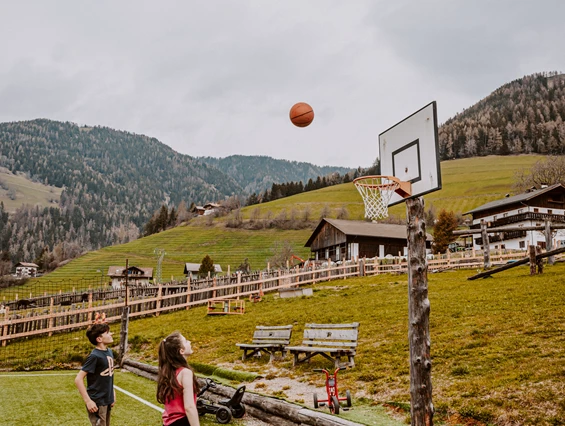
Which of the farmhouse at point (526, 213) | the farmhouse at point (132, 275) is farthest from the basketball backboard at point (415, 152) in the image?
the farmhouse at point (132, 275)

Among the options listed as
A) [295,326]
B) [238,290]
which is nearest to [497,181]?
[238,290]

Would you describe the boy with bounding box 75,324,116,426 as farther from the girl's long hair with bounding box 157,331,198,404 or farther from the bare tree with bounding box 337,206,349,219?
the bare tree with bounding box 337,206,349,219

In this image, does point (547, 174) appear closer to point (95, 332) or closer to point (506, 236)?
point (506, 236)

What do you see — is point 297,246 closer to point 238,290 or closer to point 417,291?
point 238,290

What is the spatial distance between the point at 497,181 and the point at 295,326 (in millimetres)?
109624

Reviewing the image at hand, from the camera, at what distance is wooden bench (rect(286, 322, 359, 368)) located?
419 inches

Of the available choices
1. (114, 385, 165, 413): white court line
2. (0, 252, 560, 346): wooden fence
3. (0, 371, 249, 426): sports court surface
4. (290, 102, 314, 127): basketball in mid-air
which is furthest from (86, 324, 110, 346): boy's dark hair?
(0, 252, 560, 346): wooden fence

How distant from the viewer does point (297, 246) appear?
3519 inches

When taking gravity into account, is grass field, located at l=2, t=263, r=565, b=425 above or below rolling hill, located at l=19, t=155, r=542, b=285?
below

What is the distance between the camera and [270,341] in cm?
1277

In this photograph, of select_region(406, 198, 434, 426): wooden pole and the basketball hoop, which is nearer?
select_region(406, 198, 434, 426): wooden pole

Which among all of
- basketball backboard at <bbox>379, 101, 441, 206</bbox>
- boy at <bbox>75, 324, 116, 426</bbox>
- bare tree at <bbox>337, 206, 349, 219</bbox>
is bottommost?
boy at <bbox>75, 324, 116, 426</bbox>

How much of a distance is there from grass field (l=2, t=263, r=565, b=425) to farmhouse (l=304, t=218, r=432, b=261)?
29.6m

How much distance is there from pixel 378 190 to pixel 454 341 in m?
5.09
